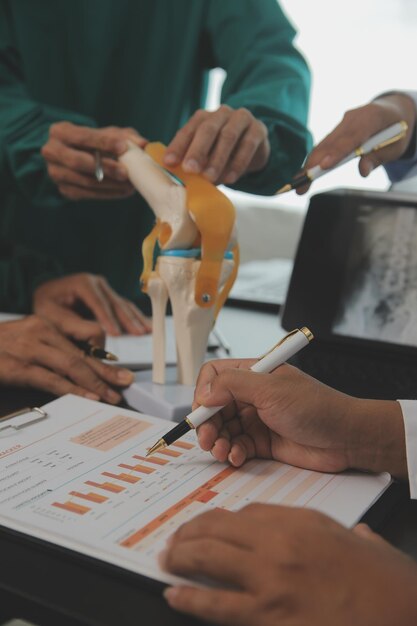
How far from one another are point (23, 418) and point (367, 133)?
63 centimetres

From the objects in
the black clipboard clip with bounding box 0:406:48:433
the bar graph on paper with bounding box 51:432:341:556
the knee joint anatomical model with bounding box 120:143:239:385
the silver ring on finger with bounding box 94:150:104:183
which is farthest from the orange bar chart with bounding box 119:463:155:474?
the silver ring on finger with bounding box 94:150:104:183

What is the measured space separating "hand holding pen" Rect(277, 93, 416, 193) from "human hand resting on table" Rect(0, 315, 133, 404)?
33cm

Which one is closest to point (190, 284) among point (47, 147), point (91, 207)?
point (47, 147)

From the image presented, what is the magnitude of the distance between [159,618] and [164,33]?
3.96 feet

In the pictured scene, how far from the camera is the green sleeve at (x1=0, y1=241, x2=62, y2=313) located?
4.10 feet

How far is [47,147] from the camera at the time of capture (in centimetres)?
109

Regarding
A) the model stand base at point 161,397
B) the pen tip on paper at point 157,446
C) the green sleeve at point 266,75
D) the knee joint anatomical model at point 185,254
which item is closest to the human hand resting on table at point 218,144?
the knee joint anatomical model at point 185,254

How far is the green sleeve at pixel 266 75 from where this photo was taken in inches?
45.7

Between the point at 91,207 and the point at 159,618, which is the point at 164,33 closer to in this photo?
the point at 91,207

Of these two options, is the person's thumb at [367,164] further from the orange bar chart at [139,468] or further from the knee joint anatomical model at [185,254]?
the orange bar chart at [139,468]

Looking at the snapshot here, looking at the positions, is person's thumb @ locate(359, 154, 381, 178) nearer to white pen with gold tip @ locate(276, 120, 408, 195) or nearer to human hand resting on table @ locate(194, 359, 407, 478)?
white pen with gold tip @ locate(276, 120, 408, 195)

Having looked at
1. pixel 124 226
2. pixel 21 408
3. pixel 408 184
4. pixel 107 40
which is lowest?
pixel 21 408

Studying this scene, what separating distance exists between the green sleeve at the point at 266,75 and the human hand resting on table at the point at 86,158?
0.69 ft

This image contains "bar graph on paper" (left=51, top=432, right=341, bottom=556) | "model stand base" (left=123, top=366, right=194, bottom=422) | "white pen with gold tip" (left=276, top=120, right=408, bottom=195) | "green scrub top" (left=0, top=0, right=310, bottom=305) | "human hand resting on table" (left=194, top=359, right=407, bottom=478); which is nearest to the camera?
"bar graph on paper" (left=51, top=432, right=341, bottom=556)
